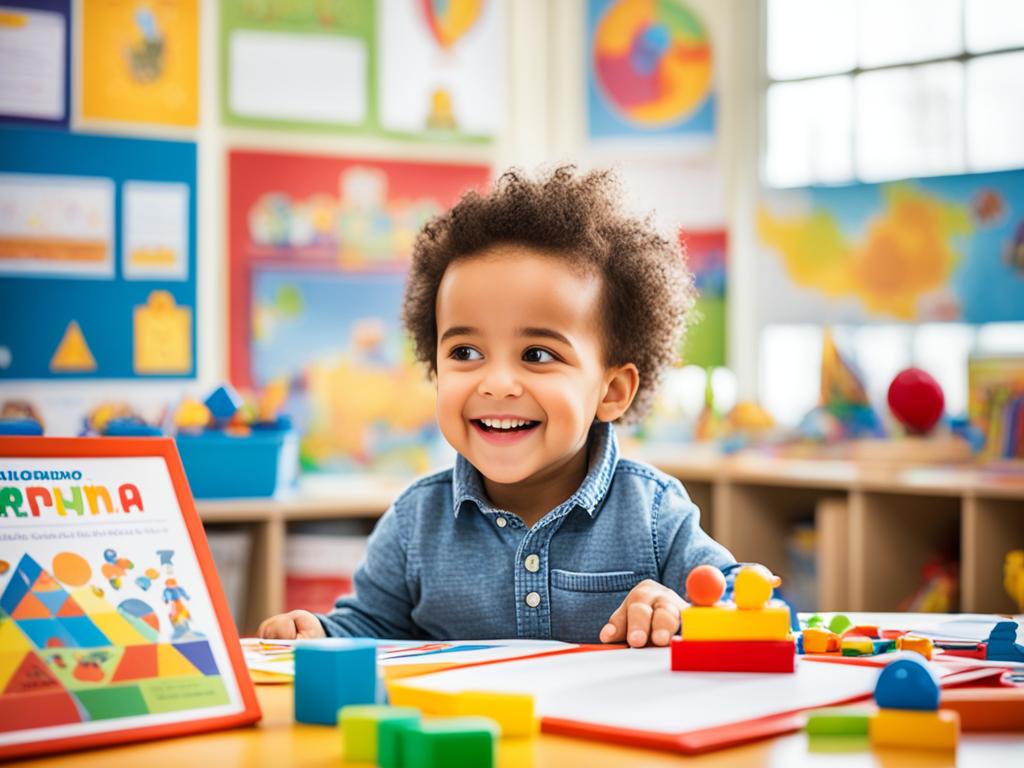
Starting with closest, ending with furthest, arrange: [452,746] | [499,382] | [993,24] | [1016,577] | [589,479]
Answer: [452,746]
[499,382]
[589,479]
[1016,577]
[993,24]

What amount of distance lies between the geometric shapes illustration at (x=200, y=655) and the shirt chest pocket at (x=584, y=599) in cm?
59

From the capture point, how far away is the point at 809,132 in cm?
360

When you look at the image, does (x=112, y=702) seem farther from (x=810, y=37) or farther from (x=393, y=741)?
(x=810, y=37)

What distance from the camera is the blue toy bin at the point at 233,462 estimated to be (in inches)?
112

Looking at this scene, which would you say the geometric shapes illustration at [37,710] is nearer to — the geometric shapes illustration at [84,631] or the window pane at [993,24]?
the geometric shapes illustration at [84,631]

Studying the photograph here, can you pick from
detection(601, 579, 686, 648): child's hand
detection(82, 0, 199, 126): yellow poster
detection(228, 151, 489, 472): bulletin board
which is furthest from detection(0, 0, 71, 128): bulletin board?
detection(601, 579, 686, 648): child's hand

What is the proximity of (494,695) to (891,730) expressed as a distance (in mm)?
219

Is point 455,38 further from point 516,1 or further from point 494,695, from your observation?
point 494,695

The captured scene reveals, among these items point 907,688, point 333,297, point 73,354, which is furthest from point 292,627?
point 333,297

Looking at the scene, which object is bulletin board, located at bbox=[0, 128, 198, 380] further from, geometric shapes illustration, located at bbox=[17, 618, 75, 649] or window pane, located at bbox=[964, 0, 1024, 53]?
geometric shapes illustration, located at bbox=[17, 618, 75, 649]

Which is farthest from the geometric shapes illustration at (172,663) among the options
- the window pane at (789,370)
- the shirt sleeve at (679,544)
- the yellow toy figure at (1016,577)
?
the window pane at (789,370)

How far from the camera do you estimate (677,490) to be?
152 cm

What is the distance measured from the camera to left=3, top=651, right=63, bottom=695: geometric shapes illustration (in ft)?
2.59

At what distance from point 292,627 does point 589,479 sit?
13.7 inches
